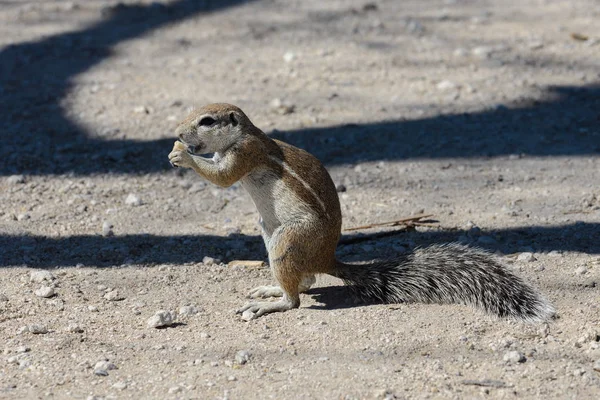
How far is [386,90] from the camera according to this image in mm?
7219

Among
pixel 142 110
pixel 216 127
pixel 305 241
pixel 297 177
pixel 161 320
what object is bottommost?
pixel 161 320

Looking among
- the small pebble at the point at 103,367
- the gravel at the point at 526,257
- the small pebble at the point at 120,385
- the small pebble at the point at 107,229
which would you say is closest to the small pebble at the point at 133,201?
the small pebble at the point at 107,229

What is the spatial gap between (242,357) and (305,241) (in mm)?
684

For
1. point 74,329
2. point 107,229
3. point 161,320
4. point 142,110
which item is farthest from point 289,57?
point 74,329

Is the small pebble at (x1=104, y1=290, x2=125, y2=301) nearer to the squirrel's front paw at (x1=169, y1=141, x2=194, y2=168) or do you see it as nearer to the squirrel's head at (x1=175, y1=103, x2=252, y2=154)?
the squirrel's front paw at (x1=169, y1=141, x2=194, y2=168)

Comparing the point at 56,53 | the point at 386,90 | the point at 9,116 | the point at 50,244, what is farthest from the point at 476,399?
the point at 56,53

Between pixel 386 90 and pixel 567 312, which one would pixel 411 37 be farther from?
pixel 567 312

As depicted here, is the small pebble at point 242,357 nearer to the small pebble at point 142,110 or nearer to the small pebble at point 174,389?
the small pebble at point 174,389

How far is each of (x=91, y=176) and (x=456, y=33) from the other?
412cm

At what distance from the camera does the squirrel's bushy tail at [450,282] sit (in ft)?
12.7

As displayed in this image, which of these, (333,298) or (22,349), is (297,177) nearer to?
(333,298)

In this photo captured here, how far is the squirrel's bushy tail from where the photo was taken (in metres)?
3.88

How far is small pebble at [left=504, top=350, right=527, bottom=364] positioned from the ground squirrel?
1.15ft

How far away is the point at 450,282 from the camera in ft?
13.2
